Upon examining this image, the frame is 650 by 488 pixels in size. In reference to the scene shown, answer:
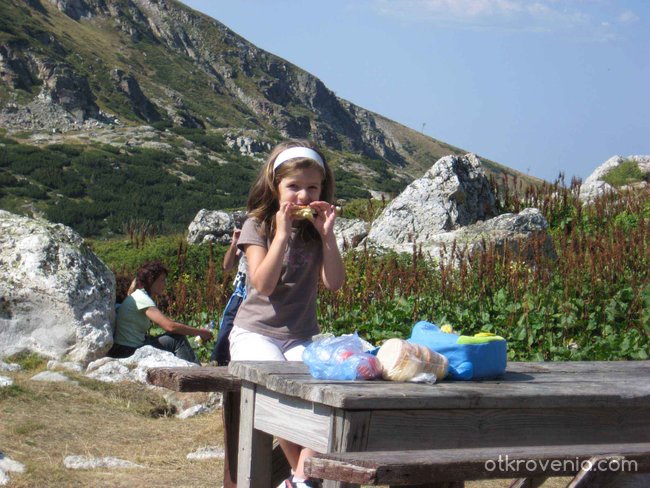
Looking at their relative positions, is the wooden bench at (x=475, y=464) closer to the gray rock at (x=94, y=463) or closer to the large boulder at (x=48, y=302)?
the gray rock at (x=94, y=463)

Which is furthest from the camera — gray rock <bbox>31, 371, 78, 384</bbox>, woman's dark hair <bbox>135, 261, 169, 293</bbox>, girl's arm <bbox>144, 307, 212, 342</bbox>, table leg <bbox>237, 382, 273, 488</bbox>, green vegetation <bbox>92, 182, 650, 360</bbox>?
woman's dark hair <bbox>135, 261, 169, 293</bbox>

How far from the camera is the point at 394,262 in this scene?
871 centimetres

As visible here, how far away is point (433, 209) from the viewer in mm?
10953

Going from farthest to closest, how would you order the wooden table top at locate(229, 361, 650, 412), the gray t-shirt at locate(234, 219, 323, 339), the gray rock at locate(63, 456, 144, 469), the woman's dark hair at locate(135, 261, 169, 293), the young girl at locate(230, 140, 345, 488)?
the woman's dark hair at locate(135, 261, 169, 293)
the gray rock at locate(63, 456, 144, 469)
the gray t-shirt at locate(234, 219, 323, 339)
the young girl at locate(230, 140, 345, 488)
the wooden table top at locate(229, 361, 650, 412)

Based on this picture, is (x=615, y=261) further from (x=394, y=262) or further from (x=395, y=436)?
(x=395, y=436)

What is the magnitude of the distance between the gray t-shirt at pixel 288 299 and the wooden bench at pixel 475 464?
130 centimetres

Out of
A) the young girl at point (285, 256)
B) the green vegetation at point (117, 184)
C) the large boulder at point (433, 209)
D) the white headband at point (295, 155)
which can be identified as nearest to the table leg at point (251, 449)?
the young girl at point (285, 256)

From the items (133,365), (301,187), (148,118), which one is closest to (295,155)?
(301,187)

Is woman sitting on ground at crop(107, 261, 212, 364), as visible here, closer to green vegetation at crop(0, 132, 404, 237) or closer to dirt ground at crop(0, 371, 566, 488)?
dirt ground at crop(0, 371, 566, 488)

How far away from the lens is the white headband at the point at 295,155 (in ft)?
12.7

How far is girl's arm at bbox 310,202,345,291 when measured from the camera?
12.2 feet

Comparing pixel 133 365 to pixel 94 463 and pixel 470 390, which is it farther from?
pixel 470 390

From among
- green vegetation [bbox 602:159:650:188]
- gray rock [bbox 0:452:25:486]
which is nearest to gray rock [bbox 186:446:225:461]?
gray rock [bbox 0:452:25:486]

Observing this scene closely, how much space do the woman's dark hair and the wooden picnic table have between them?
486 cm
